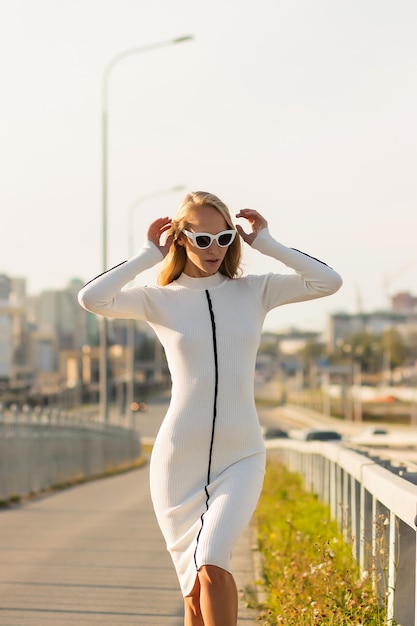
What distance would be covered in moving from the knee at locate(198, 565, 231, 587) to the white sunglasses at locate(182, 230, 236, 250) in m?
1.23

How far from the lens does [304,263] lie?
5184mm

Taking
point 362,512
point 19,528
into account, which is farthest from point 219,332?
point 19,528

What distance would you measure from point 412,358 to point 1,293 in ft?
205

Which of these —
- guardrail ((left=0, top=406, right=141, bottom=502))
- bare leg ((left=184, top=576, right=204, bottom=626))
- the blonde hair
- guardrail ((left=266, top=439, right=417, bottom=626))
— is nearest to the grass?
guardrail ((left=266, top=439, right=417, bottom=626))

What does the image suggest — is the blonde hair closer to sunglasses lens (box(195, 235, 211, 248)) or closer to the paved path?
sunglasses lens (box(195, 235, 211, 248))

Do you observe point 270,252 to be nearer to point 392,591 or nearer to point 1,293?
point 392,591

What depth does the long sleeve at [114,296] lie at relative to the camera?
16.8ft

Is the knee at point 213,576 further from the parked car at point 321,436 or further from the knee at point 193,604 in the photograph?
the parked car at point 321,436

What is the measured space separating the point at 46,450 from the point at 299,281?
712 inches

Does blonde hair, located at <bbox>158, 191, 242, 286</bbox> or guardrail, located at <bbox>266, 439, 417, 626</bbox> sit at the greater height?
blonde hair, located at <bbox>158, 191, 242, 286</bbox>

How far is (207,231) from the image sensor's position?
5.02 m

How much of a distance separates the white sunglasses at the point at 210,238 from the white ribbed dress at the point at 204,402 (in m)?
0.17

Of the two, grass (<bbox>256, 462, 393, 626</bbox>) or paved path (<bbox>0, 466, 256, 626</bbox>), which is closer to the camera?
grass (<bbox>256, 462, 393, 626</bbox>)

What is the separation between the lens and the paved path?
8.08m
